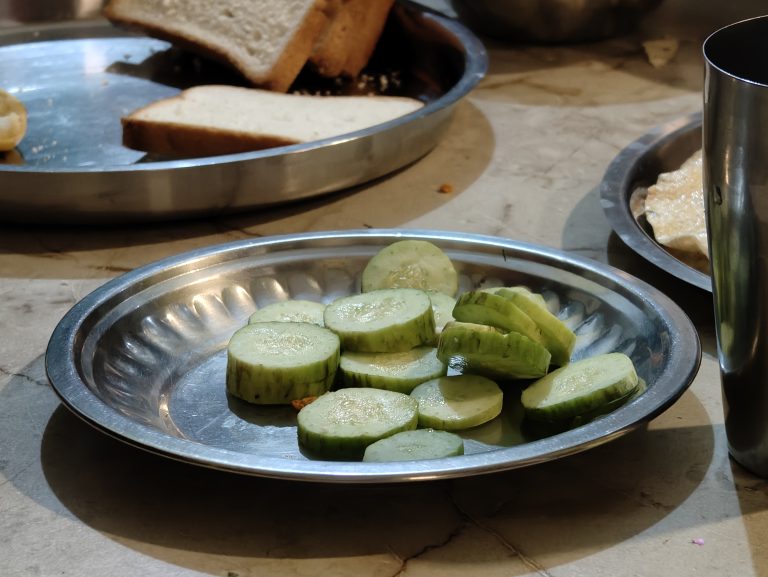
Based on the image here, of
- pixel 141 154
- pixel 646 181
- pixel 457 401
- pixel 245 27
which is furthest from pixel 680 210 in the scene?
pixel 245 27

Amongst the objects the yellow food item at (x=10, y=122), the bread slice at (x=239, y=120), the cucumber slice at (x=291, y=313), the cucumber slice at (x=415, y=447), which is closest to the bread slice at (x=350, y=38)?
the bread slice at (x=239, y=120)

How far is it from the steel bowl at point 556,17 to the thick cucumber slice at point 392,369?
1011mm

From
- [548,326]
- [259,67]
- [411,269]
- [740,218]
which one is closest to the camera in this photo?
[740,218]

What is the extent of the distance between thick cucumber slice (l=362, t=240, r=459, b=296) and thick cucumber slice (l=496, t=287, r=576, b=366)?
132mm

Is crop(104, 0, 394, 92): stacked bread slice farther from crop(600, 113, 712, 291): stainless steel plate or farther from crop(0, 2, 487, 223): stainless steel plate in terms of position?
crop(600, 113, 712, 291): stainless steel plate

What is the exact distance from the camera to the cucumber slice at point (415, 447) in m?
0.67

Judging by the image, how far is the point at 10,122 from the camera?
1.23 m

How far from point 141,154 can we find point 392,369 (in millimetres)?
613

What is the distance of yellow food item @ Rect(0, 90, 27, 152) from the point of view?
1225 mm

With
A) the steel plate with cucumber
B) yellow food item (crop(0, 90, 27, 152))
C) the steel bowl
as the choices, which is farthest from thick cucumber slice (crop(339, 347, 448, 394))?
the steel bowl

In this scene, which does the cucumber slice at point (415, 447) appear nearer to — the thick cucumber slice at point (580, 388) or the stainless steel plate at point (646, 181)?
the thick cucumber slice at point (580, 388)

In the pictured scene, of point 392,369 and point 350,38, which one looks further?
point 350,38

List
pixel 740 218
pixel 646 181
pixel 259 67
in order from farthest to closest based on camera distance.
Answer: pixel 259 67, pixel 646 181, pixel 740 218

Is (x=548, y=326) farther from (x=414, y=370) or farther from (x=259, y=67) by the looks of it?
(x=259, y=67)
